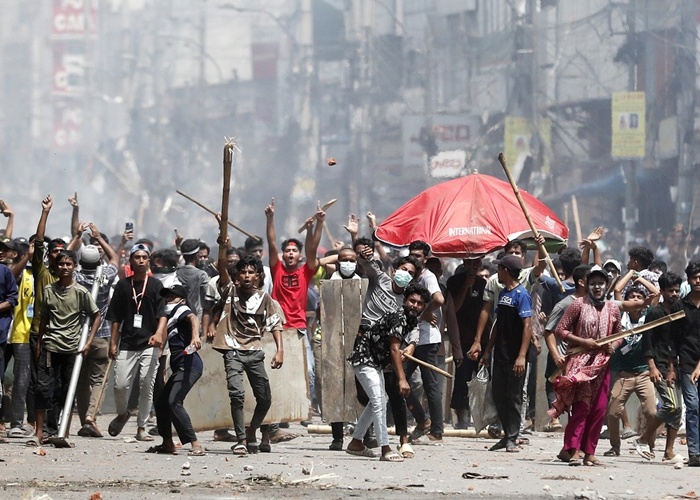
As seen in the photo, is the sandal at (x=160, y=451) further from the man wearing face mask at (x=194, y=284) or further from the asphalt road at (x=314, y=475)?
the man wearing face mask at (x=194, y=284)

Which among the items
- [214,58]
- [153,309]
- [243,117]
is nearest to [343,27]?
[243,117]

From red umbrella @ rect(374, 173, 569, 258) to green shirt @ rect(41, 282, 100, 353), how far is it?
280 centimetres

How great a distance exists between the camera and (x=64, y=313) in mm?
8781

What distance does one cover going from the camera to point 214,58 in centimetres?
7175

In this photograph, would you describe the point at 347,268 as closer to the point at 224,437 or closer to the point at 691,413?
the point at 224,437

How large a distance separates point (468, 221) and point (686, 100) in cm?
2576

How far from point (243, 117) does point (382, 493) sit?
60348mm

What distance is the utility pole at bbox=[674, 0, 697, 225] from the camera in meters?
32.8

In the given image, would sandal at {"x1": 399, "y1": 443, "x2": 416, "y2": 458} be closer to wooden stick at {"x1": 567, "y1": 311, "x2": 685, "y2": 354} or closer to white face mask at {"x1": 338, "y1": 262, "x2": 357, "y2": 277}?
wooden stick at {"x1": 567, "y1": 311, "x2": 685, "y2": 354}

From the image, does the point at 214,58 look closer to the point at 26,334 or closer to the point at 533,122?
the point at 533,122

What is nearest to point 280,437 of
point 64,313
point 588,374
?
point 64,313

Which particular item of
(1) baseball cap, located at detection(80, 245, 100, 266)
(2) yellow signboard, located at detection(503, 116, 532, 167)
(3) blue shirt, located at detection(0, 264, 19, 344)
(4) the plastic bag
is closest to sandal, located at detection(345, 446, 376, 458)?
(4) the plastic bag

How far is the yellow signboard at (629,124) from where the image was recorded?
3484 cm

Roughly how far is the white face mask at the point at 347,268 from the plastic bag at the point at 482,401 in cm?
120
